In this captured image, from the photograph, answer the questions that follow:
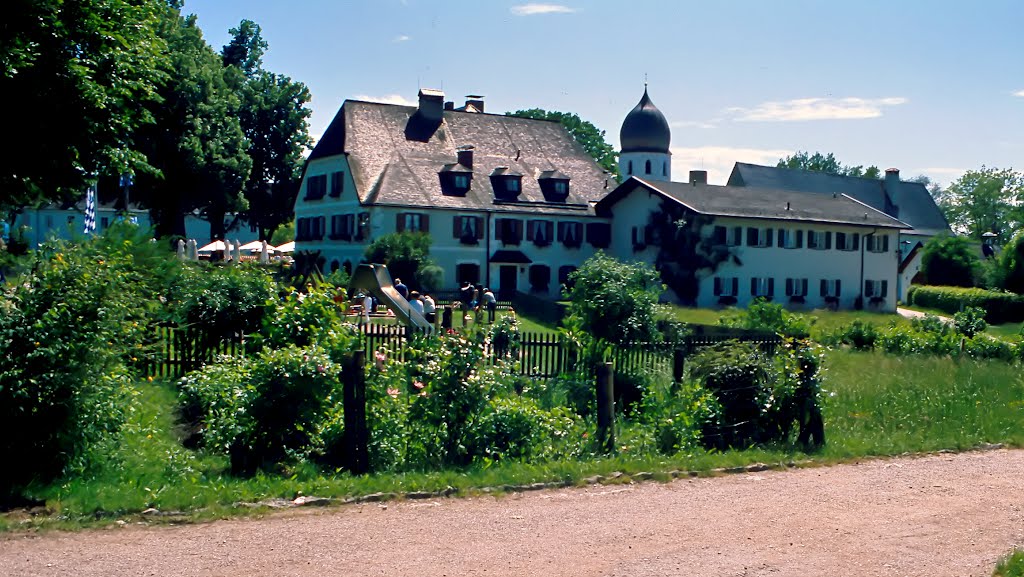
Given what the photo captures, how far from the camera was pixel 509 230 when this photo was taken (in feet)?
189

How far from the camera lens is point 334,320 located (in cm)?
1295

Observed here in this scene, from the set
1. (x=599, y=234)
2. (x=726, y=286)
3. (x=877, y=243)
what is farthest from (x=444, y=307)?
(x=877, y=243)

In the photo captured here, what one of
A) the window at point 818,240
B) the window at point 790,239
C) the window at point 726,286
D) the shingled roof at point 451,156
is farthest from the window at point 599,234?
the window at point 818,240

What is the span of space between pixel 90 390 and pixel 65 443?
1.80 feet

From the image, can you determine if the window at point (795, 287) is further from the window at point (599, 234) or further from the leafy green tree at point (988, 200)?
the leafy green tree at point (988, 200)

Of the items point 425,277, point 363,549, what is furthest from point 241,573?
point 425,277

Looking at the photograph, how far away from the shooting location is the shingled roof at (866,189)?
305 ft

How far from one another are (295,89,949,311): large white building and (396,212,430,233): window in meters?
0.05

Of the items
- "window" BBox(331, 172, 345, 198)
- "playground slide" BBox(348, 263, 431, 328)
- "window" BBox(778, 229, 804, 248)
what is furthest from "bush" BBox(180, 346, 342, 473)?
"window" BBox(778, 229, 804, 248)

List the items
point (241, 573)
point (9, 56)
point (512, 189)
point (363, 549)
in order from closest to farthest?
→ point (241, 573), point (363, 549), point (9, 56), point (512, 189)

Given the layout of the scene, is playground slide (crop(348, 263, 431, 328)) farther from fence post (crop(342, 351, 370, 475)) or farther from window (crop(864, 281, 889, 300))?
window (crop(864, 281, 889, 300))

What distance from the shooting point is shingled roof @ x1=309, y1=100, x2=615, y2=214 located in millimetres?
55125

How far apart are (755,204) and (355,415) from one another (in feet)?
168

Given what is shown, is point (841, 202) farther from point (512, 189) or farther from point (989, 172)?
point (989, 172)
